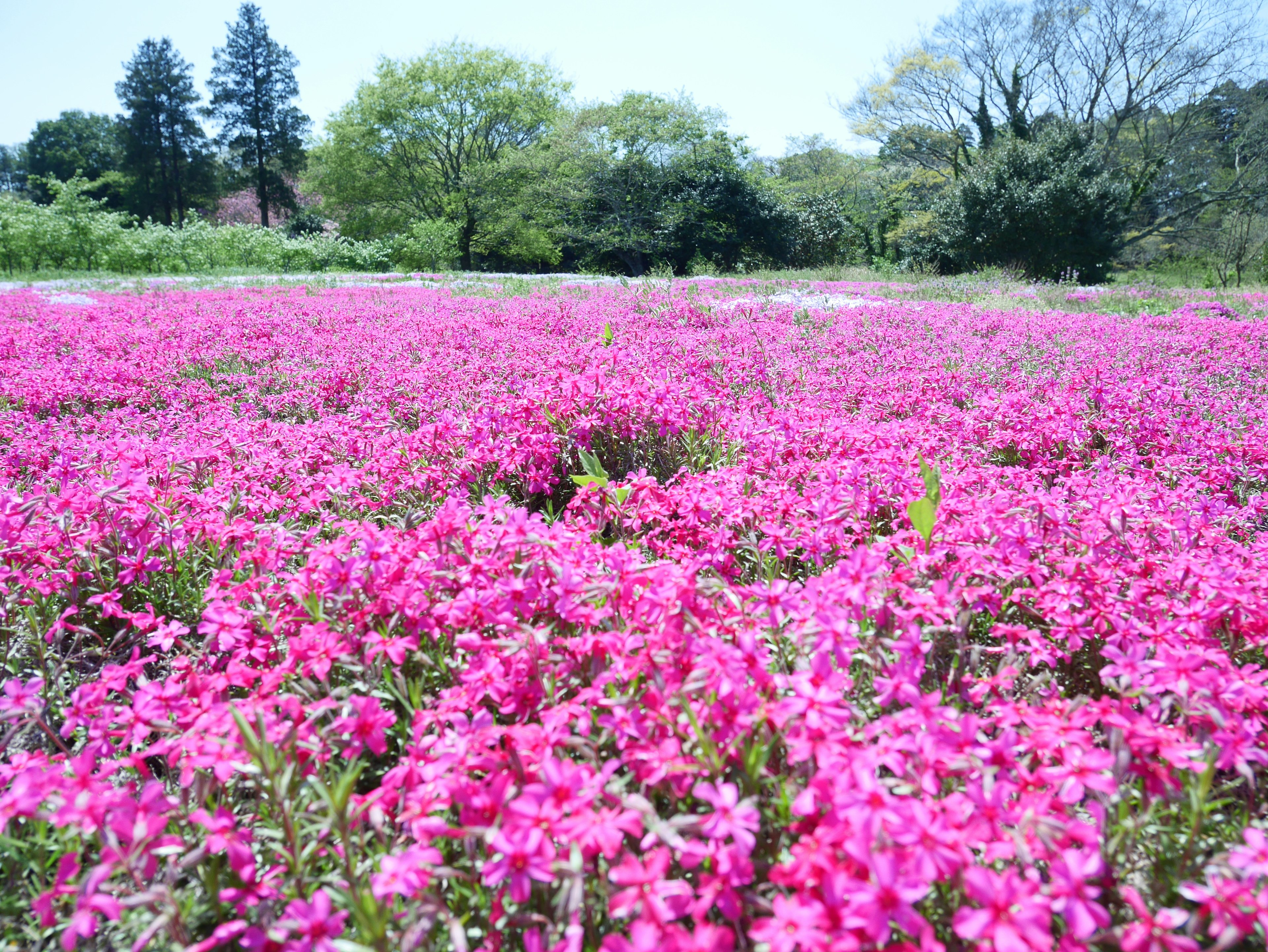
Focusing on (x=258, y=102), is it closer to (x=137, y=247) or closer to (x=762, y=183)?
(x=137, y=247)

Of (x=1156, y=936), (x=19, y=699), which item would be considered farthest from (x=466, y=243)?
(x=1156, y=936)

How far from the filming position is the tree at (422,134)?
1624 inches

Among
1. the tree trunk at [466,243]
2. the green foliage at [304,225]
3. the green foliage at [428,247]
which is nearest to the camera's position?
the green foliage at [428,247]

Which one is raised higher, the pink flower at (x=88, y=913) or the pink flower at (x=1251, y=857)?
the pink flower at (x=1251, y=857)

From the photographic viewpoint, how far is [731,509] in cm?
253

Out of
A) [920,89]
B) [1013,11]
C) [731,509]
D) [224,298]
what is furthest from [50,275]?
[1013,11]

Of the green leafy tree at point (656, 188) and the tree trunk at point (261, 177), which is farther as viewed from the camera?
the tree trunk at point (261, 177)

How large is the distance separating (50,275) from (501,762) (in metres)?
32.5

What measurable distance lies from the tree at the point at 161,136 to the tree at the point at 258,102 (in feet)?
10.7

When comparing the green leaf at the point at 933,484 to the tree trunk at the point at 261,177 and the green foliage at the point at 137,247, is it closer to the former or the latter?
the green foliage at the point at 137,247

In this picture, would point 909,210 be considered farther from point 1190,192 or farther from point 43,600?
point 43,600

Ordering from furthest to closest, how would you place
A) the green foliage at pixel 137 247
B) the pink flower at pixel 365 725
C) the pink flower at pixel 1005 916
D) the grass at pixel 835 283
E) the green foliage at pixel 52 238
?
1. the green foliage at pixel 137 247
2. the green foliage at pixel 52 238
3. the grass at pixel 835 283
4. the pink flower at pixel 365 725
5. the pink flower at pixel 1005 916

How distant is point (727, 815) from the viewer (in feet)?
4.02

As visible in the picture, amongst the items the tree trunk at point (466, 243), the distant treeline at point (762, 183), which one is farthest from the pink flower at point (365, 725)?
the tree trunk at point (466, 243)
